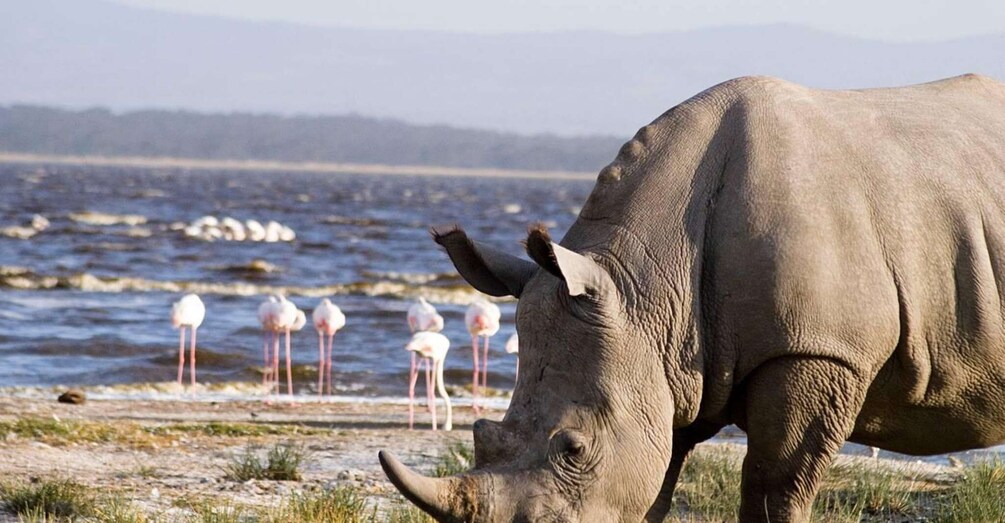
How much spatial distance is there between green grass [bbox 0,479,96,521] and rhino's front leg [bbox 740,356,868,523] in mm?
3210

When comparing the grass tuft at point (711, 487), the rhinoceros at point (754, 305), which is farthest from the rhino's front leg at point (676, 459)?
the grass tuft at point (711, 487)

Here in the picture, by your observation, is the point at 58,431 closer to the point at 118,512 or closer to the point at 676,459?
the point at 118,512

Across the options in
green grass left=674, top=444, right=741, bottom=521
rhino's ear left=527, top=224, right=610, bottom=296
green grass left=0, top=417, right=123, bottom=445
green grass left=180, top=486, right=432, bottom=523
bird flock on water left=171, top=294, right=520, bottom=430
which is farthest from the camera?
bird flock on water left=171, top=294, right=520, bottom=430

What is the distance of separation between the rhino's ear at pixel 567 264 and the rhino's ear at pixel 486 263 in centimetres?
39

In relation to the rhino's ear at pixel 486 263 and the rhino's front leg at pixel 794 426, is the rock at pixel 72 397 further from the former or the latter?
the rhino's front leg at pixel 794 426

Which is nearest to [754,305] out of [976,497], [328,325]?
[976,497]

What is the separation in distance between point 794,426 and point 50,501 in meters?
3.65

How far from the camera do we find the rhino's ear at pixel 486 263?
5.75 m

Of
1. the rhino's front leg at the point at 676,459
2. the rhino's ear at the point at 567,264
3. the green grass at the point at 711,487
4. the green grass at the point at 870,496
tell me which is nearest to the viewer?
the rhino's ear at the point at 567,264

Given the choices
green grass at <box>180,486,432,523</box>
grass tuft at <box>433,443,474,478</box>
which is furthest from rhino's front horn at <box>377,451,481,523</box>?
grass tuft at <box>433,443,474,478</box>

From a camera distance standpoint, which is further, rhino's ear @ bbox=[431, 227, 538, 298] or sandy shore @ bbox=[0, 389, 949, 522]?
sandy shore @ bbox=[0, 389, 949, 522]

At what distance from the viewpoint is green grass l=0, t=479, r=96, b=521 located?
713cm

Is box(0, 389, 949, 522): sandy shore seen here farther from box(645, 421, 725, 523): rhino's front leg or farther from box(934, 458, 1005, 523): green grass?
box(645, 421, 725, 523): rhino's front leg

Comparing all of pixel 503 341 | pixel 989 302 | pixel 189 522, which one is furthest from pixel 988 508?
pixel 503 341
